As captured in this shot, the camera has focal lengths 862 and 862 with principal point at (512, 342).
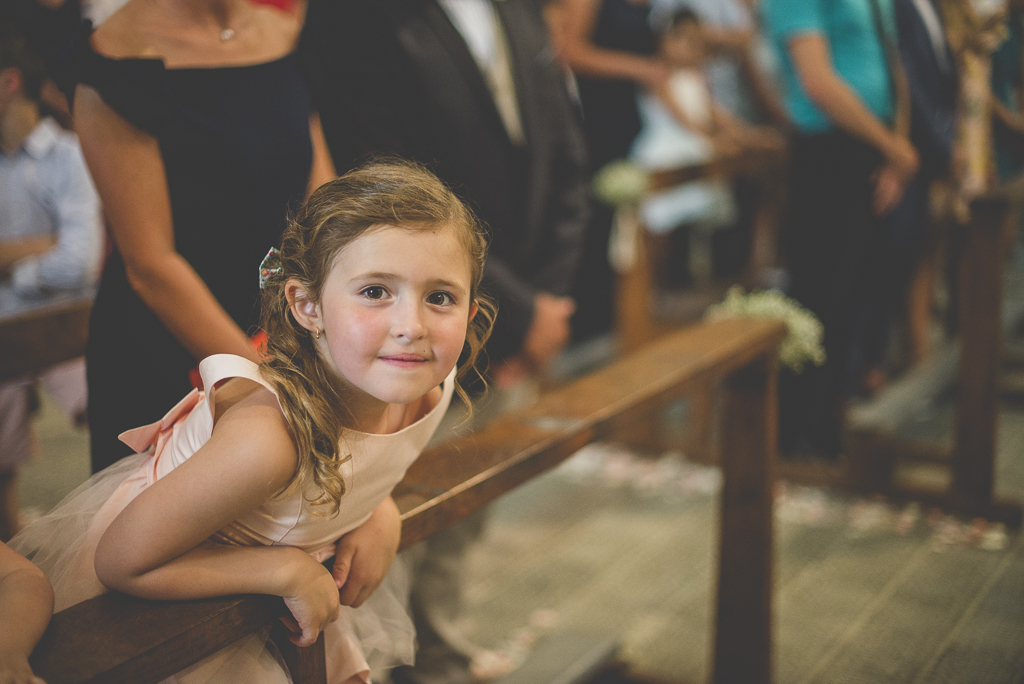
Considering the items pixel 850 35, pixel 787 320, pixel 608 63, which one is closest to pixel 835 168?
pixel 850 35

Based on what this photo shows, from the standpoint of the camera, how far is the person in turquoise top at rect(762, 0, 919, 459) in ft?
7.96

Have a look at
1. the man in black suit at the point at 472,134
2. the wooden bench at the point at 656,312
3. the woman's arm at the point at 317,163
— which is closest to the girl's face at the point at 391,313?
the woman's arm at the point at 317,163

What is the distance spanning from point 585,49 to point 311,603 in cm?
303

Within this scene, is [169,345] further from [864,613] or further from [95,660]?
[864,613]

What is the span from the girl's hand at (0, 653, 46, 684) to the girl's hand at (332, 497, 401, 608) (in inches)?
12.6

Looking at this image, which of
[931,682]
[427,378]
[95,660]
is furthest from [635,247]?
[95,660]

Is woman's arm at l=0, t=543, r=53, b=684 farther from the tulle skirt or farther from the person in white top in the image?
the person in white top

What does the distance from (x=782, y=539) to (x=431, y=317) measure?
7.03ft

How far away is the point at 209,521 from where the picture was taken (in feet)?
2.72

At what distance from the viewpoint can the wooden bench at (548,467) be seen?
0.79 metres

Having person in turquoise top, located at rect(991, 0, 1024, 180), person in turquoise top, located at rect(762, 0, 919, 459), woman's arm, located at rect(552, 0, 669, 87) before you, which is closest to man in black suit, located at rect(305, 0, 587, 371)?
person in turquoise top, located at rect(762, 0, 919, 459)

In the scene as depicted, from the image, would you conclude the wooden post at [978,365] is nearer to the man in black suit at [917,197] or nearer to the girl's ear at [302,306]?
the man in black suit at [917,197]

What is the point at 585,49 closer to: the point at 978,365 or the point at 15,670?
the point at 978,365

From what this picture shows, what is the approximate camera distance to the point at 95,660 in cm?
75
